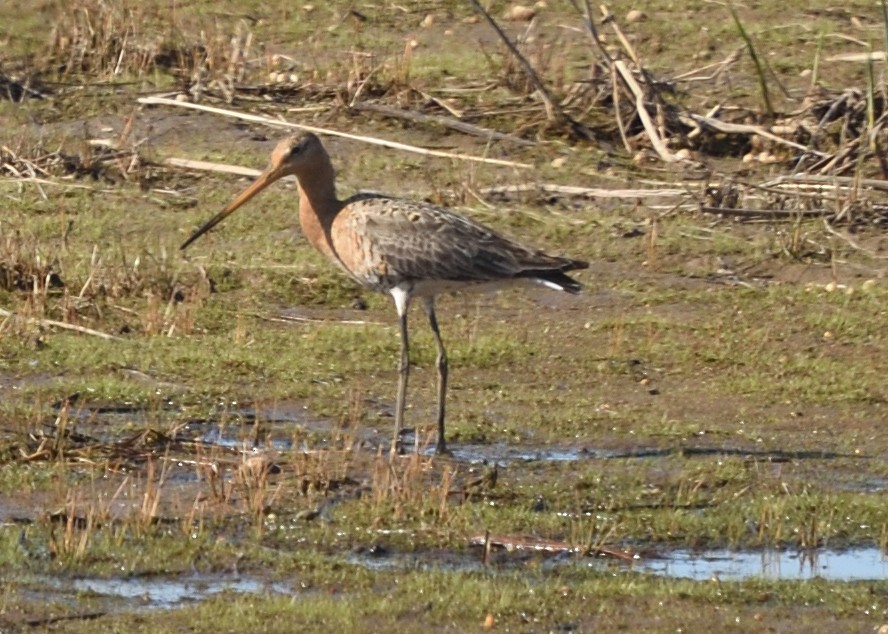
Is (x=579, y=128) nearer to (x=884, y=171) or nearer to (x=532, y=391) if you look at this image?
(x=884, y=171)

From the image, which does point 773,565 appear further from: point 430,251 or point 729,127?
point 729,127

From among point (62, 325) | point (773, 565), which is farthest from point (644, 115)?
point (773, 565)

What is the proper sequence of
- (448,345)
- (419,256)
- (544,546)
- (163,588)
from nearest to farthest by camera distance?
(163,588) → (544,546) → (419,256) → (448,345)

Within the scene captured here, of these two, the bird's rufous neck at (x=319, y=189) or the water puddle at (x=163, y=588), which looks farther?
the bird's rufous neck at (x=319, y=189)

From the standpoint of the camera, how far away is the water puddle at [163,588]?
695 cm

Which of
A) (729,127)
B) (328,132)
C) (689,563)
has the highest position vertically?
(729,127)

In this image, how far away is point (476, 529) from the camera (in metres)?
7.82

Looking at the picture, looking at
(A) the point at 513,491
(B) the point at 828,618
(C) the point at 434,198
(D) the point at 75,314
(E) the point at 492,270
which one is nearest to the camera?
(B) the point at 828,618

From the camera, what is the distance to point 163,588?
7090 mm

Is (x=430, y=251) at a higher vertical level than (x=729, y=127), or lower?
lower

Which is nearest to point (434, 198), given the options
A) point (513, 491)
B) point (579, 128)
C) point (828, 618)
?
point (579, 128)

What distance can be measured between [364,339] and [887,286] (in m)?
3.14

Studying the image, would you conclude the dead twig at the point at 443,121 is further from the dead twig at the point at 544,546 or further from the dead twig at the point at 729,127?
the dead twig at the point at 544,546

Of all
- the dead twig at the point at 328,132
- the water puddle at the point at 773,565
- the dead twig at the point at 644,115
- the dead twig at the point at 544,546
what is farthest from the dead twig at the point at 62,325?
the dead twig at the point at 644,115
